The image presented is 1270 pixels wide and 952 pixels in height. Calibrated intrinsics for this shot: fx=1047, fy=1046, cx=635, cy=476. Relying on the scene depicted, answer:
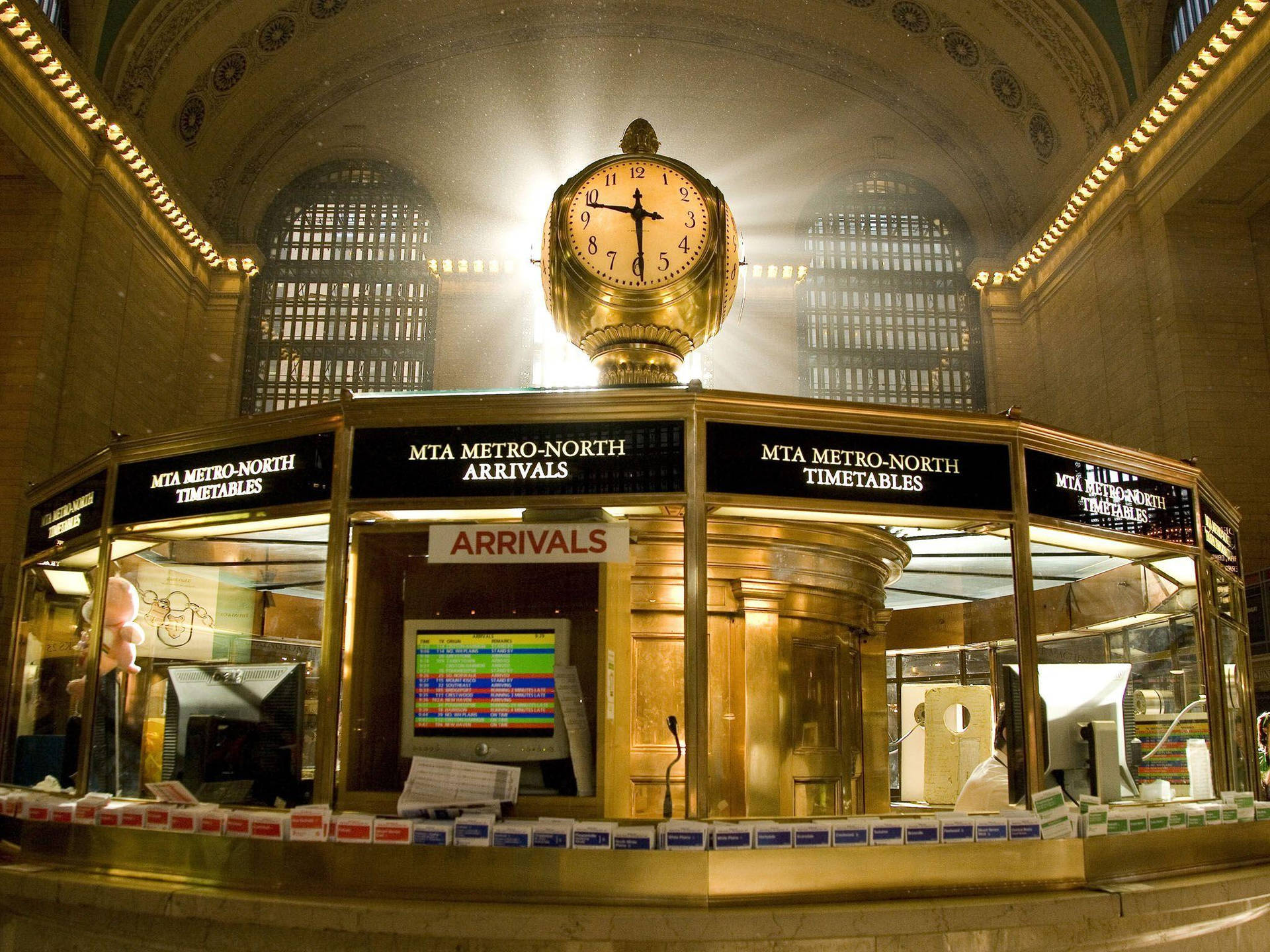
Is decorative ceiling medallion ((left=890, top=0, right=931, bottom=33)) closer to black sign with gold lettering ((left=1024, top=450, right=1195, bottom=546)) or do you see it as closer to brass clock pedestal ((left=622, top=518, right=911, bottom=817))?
black sign with gold lettering ((left=1024, top=450, right=1195, bottom=546))

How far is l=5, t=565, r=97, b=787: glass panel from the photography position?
19.8ft

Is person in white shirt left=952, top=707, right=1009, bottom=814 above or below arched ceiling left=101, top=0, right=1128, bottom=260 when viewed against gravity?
below

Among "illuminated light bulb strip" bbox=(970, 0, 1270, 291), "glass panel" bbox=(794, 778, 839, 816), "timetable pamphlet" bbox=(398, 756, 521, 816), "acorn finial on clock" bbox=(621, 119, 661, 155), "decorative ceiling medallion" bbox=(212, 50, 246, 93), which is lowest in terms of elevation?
"glass panel" bbox=(794, 778, 839, 816)

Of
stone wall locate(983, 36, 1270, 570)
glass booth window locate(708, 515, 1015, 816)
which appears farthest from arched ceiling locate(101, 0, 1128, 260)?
glass booth window locate(708, 515, 1015, 816)

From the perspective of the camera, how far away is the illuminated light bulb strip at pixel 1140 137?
14398 mm

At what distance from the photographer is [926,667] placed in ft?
30.5

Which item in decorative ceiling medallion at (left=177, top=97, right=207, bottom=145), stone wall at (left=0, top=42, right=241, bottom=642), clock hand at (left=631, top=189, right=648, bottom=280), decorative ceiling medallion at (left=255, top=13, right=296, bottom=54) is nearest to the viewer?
clock hand at (left=631, top=189, right=648, bottom=280)

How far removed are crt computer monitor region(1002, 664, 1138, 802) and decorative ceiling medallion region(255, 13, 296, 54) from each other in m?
20.7

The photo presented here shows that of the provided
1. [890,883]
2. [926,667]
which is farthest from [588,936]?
[926,667]

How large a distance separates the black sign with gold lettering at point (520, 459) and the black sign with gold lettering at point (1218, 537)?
3.17m

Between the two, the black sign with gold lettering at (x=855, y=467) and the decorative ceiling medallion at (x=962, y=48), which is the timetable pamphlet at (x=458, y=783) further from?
the decorative ceiling medallion at (x=962, y=48)

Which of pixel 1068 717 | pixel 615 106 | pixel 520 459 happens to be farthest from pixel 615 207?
pixel 615 106

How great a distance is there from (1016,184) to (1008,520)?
19.9m

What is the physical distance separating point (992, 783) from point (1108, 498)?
60.3 inches
